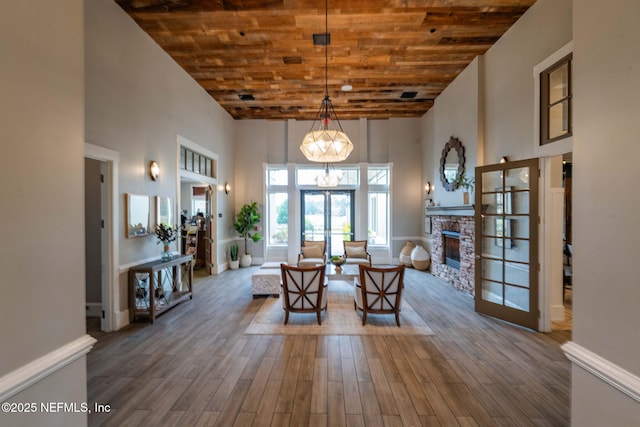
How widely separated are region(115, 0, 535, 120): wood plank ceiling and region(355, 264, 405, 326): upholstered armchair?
3.62 metres

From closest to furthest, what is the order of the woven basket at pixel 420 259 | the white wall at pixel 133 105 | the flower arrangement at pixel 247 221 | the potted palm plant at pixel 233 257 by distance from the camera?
the white wall at pixel 133 105 → the woven basket at pixel 420 259 → the potted palm plant at pixel 233 257 → the flower arrangement at pixel 247 221

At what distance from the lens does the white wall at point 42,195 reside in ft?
3.49

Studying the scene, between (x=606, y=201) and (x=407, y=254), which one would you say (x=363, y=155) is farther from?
(x=606, y=201)

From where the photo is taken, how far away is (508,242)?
4145 millimetres

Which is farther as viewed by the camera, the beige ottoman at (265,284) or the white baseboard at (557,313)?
the beige ottoman at (265,284)

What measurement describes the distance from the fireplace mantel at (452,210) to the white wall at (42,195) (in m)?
5.51

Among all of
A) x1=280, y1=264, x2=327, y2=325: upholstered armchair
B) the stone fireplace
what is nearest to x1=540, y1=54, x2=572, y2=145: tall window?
the stone fireplace

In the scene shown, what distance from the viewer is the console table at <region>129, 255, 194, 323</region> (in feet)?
13.2

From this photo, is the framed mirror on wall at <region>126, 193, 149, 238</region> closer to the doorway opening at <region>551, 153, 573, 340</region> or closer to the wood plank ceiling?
the wood plank ceiling

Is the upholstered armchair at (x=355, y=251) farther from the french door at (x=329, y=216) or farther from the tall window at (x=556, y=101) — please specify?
the tall window at (x=556, y=101)

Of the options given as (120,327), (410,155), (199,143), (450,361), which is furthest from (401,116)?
(120,327)

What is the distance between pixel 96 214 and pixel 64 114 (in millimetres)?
3741

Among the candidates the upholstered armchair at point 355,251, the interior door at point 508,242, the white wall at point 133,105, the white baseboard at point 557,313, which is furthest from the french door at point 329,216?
the white baseboard at point 557,313

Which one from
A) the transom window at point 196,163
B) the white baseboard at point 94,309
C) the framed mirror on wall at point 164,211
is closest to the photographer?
the white baseboard at point 94,309
